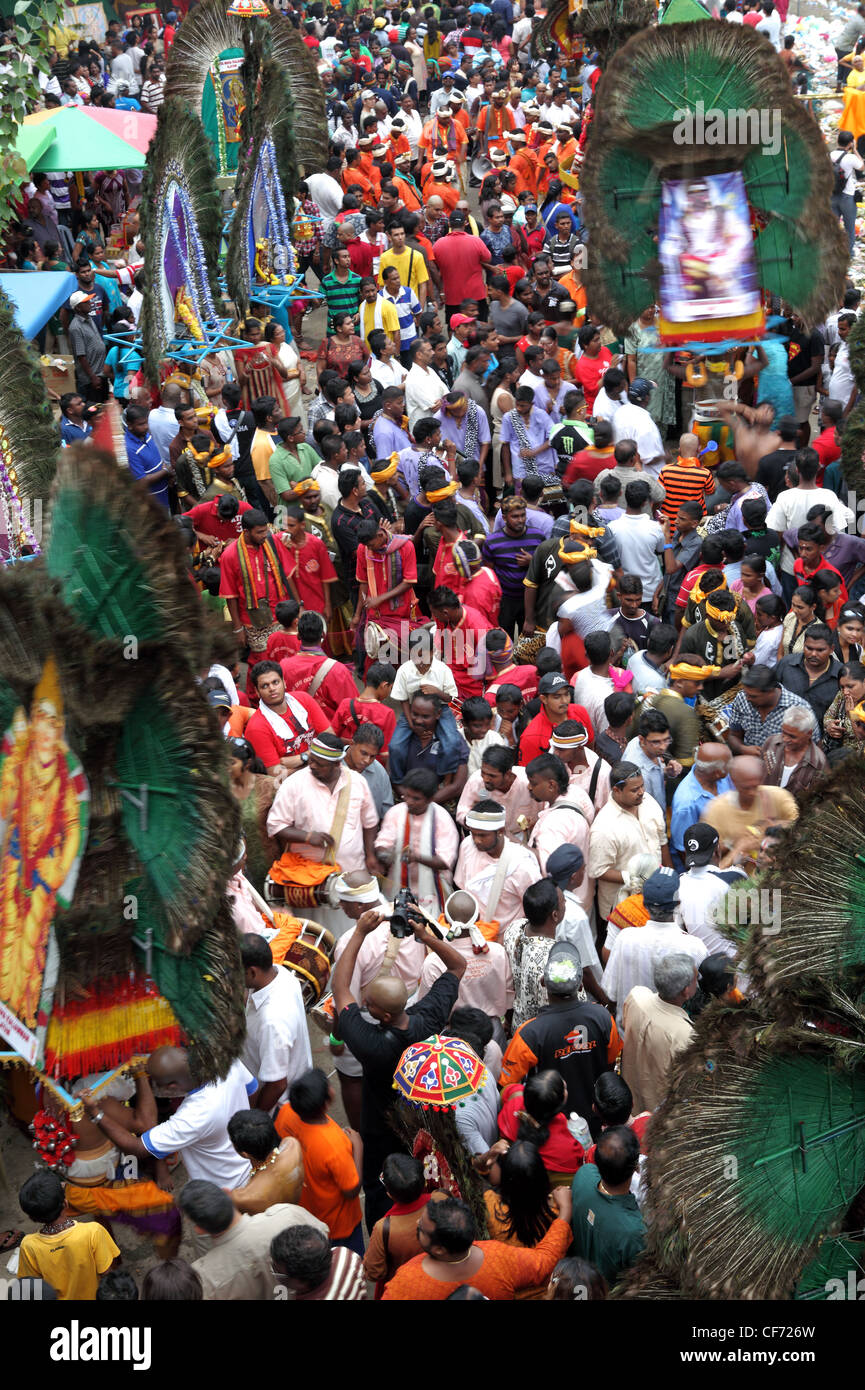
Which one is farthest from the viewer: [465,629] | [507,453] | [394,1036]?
[507,453]

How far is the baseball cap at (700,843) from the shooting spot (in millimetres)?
5754

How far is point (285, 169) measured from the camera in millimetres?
12688

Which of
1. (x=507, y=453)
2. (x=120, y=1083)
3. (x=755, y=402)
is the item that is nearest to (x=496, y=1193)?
(x=120, y=1083)

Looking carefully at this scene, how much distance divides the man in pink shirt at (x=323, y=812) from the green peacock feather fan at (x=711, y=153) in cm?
379

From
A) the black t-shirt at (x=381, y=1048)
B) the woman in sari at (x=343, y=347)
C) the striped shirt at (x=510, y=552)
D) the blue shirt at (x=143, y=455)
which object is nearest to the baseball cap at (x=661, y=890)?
the black t-shirt at (x=381, y=1048)

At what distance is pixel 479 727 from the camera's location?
6.79 metres

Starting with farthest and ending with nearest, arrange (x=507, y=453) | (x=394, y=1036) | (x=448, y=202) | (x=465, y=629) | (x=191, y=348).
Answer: (x=448, y=202), (x=191, y=348), (x=507, y=453), (x=465, y=629), (x=394, y=1036)

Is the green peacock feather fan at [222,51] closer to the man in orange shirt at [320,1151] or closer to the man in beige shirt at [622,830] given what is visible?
the man in beige shirt at [622,830]

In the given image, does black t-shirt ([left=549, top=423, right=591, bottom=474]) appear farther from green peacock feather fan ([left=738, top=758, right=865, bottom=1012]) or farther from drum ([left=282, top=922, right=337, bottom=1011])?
green peacock feather fan ([left=738, top=758, right=865, bottom=1012])

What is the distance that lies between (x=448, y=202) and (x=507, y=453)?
17.4 ft

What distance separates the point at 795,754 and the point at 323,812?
1.97 meters

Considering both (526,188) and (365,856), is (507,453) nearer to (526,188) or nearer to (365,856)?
(365,856)

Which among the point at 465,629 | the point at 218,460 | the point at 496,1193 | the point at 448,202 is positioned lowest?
the point at 496,1193

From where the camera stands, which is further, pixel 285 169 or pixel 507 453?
pixel 285 169
